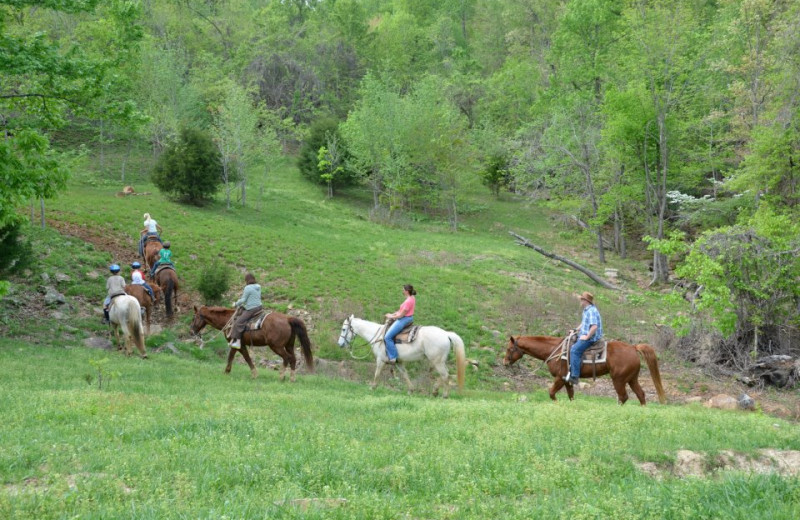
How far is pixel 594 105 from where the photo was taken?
45.5m

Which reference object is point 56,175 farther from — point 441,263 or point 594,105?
point 594,105

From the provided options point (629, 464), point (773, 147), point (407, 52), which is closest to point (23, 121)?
point (629, 464)

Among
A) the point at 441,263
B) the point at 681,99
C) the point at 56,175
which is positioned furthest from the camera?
the point at 681,99

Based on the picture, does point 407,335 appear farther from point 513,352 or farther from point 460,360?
point 513,352

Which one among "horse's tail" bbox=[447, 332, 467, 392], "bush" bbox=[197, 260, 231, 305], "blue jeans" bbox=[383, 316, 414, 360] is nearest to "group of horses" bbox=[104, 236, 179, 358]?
"bush" bbox=[197, 260, 231, 305]

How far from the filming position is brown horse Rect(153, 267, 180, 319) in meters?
20.0

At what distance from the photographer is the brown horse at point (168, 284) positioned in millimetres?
19969

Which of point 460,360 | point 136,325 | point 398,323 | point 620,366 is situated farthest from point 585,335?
point 136,325

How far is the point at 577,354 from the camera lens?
44.0 ft

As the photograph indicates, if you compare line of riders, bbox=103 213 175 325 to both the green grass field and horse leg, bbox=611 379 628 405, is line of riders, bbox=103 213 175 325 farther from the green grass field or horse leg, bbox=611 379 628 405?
horse leg, bbox=611 379 628 405

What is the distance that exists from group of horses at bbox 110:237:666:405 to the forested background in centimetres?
482

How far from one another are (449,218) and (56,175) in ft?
112

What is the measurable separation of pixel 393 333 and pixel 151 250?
11922 mm

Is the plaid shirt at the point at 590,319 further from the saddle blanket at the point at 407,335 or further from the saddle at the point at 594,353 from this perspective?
the saddle blanket at the point at 407,335
